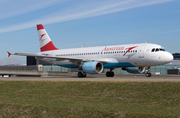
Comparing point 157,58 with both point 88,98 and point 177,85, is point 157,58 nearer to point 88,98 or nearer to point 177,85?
point 177,85

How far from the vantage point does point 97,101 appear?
15.9 metres

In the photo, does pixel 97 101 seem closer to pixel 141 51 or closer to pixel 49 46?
pixel 141 51

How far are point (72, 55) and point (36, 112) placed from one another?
1028 inches

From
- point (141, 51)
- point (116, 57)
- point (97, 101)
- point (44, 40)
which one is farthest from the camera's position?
point (44, 40)

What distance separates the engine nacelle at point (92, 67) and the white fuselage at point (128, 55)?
1280mm

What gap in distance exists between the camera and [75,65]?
3938 centimetres

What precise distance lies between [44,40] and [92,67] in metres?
16.0

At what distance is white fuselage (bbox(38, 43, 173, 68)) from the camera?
31.0 m

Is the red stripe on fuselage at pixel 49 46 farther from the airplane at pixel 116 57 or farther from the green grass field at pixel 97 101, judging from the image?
the green grass field at pixel 97 101

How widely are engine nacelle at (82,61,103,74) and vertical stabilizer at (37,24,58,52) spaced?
13.0 metres

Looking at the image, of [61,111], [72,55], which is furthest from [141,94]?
[72,55]

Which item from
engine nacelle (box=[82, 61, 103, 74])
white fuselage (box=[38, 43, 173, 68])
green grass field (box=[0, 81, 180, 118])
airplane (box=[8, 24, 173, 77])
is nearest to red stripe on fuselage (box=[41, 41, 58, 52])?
airplane (box=[8, 24, 173, 77])

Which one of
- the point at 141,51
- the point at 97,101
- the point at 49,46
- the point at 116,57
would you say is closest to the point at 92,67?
the point at 116,57

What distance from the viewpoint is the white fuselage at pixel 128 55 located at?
102 ft
